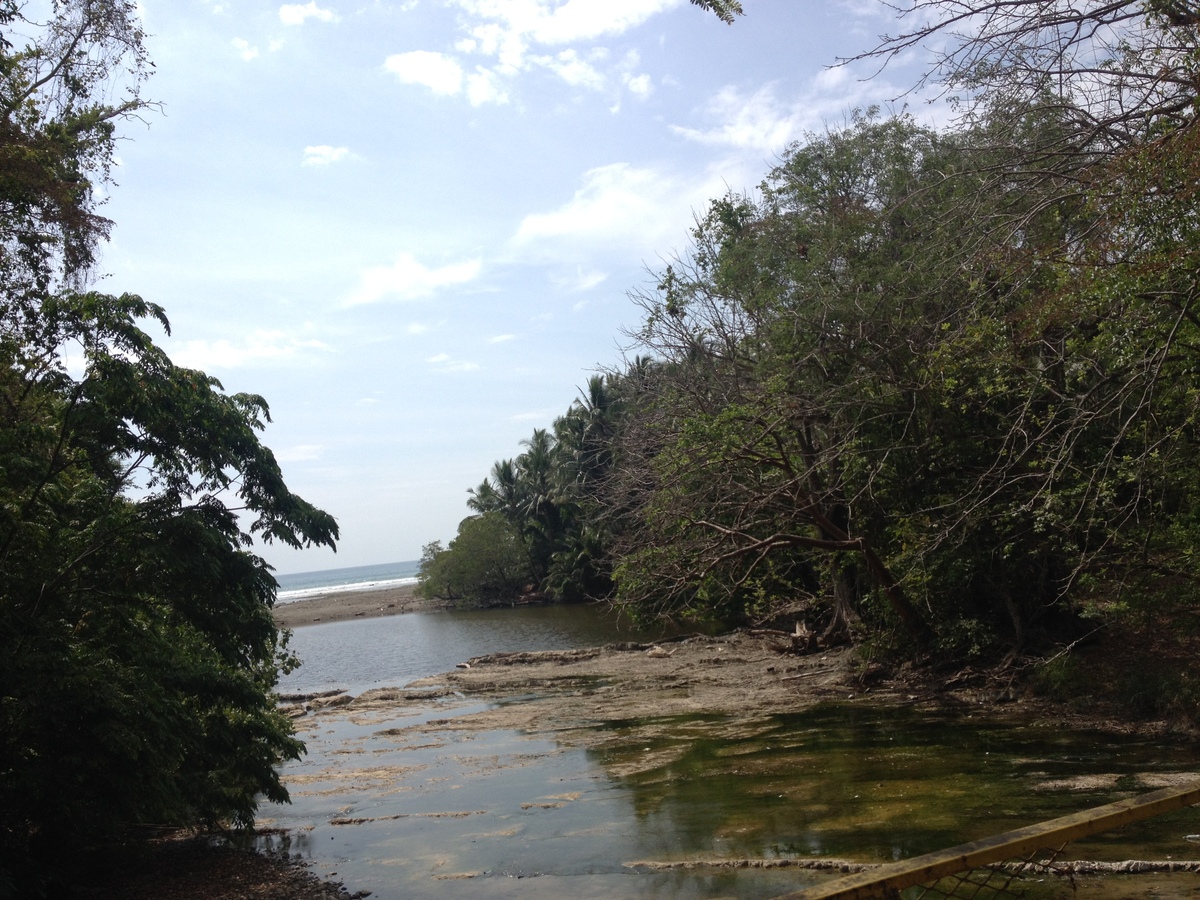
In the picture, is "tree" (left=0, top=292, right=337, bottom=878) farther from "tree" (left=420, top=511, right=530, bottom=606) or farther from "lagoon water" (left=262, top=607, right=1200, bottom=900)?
"tree" (left=420, top=511, right=530, bottom=606)

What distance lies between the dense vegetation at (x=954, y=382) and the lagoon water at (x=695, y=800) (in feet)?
8.14

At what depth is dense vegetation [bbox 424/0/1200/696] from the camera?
29.8ft

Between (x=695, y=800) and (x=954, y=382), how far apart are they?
6554 mm

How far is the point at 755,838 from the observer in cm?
915

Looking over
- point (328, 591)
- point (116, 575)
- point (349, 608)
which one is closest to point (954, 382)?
point (116, 575)

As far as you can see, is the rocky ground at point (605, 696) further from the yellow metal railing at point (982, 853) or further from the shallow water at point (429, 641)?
the yellow metal railing at point (982, 853)

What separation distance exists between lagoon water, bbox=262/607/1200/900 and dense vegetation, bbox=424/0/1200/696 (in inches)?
97.7

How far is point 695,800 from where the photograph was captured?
11.0 m

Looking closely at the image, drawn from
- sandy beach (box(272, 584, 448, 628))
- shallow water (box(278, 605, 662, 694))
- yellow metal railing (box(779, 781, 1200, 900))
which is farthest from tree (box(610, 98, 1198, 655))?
sandy beach (box(272, 584, 448, 628))

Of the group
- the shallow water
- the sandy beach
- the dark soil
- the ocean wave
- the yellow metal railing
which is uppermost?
the yellow metal railing

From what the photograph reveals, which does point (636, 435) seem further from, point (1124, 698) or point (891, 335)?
point (1124, 698)

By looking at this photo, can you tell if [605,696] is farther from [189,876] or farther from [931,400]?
[189,876]

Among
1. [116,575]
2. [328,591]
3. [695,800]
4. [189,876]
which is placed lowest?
[328,591]

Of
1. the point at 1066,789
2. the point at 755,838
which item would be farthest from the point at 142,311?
the point at 1066,789
